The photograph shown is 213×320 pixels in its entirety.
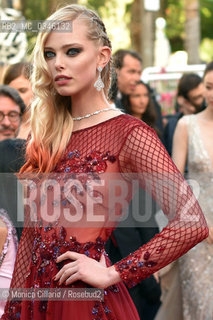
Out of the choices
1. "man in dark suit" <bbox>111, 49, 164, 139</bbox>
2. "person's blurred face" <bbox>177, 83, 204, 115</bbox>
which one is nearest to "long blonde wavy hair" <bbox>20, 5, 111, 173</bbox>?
"man in dark suit" <bbox>111, 49, 164, 139</bbox>

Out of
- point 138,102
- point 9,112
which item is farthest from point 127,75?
point 9,112

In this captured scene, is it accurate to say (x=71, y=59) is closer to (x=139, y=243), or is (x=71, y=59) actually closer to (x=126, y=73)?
(x=139, y=243)

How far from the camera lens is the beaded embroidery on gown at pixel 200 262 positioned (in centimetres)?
544

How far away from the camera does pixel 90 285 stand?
2.78 m

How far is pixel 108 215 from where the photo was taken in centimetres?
287

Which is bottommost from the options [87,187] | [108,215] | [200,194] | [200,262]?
[200,262]

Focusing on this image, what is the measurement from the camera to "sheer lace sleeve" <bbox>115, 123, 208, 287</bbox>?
2752mm

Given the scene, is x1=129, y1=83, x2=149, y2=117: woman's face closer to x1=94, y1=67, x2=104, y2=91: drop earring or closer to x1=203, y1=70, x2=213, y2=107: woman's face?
x1=203, y1=70, x2=213, y2=107: woman's face

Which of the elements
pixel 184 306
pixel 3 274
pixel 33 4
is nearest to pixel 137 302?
pixel 184 306

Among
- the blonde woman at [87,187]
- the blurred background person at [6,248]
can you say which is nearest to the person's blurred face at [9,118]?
the blurred background person at [6,248]

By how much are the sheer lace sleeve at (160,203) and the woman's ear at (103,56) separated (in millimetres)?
346

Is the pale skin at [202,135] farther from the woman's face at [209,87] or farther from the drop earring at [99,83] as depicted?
the drop earring at [99,83]

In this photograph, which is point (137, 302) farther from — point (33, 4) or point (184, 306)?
point (33, 4)

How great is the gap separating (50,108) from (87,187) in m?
0.45
